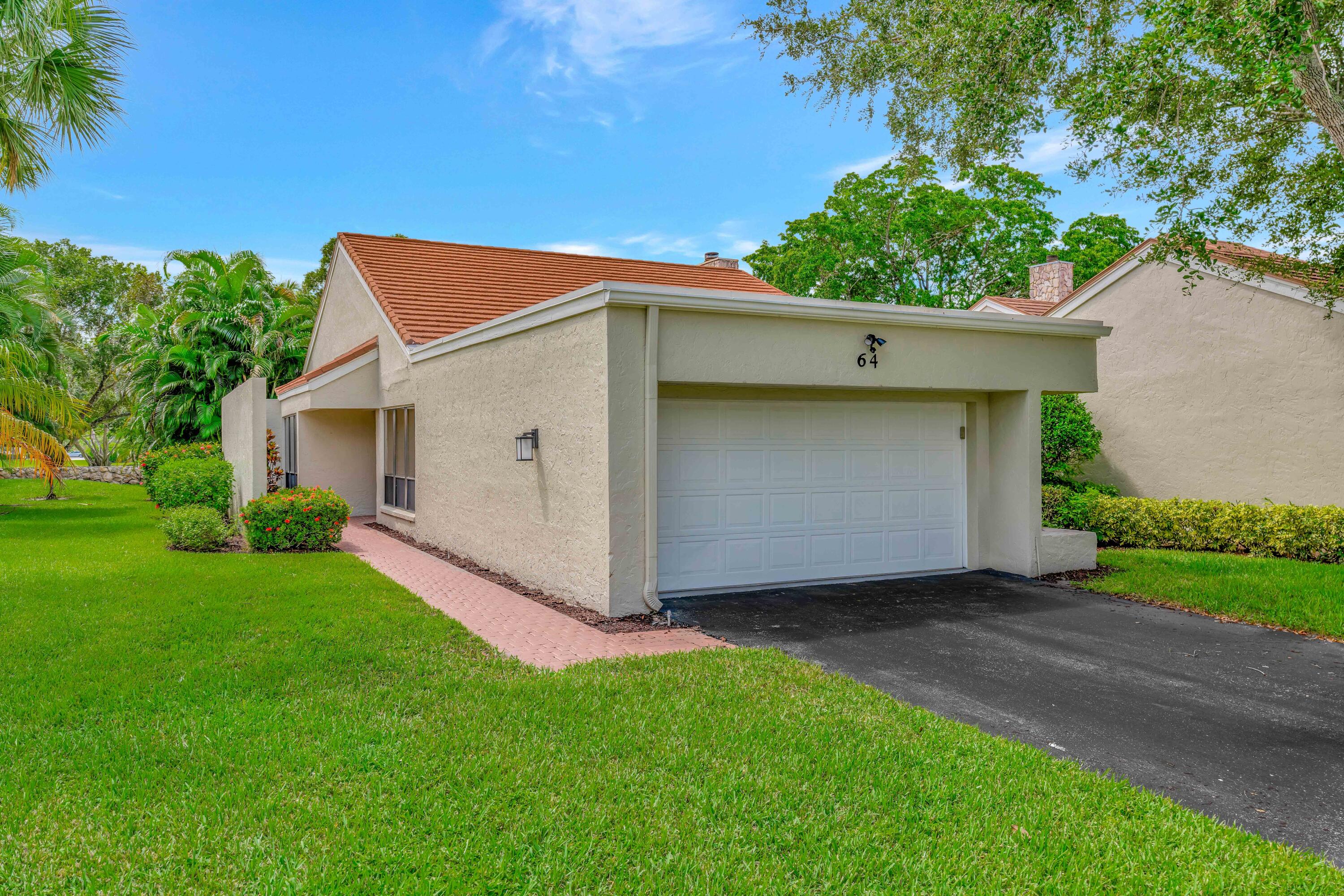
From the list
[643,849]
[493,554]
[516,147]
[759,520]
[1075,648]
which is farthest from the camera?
[516,147]

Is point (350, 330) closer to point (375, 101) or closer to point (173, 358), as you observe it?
point (173, 358)

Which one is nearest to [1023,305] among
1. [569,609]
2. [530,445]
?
[530,445]

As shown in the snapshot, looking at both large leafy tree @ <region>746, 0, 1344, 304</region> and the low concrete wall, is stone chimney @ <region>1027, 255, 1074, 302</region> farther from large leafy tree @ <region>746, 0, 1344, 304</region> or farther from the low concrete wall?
the low concrete wall

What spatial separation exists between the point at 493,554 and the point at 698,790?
23.4ft

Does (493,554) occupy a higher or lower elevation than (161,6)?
lower

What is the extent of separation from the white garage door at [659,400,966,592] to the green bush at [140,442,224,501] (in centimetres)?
1198

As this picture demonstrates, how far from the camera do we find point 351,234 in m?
17.9

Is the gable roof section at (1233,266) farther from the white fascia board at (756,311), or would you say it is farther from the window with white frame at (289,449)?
the window with white frame at (289,449)

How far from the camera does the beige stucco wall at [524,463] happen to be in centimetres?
807

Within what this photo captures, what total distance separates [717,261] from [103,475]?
25576 mm

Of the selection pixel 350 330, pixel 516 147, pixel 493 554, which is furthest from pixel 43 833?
pixel 516 147

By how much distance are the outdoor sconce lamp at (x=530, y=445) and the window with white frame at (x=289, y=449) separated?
11.1 metres

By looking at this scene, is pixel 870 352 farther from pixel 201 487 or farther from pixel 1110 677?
pixel 201 487

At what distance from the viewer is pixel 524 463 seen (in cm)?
972
